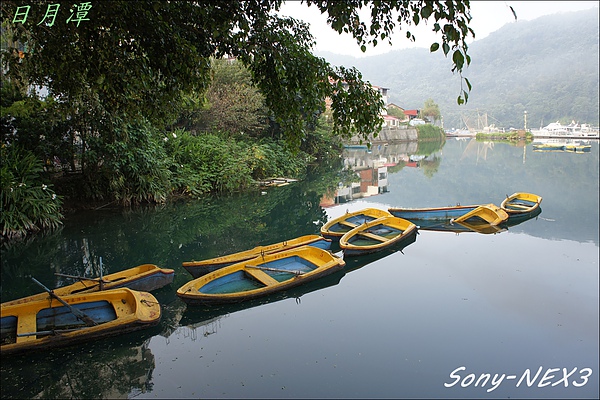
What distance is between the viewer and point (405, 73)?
9538cm

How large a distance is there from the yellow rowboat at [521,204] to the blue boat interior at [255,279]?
6.40 meters

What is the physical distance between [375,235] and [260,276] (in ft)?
10.1

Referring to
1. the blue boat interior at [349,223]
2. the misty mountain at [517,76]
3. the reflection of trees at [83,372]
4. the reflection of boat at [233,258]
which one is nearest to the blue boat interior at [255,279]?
the reflection of boat at [233,258]

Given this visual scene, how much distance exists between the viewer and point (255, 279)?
5.76m

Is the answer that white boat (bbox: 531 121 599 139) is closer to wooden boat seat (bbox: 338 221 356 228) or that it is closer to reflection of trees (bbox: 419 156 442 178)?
reflection of trees (bbox: 419 156 442 178)

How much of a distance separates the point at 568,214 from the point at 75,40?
11.9 metres

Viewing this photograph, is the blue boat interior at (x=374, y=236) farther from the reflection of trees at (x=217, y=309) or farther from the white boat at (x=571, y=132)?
the white boat at (x=571, y=132)

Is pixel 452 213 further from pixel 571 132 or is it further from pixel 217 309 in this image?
pixel 571 132

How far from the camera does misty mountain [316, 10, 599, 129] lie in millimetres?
65375

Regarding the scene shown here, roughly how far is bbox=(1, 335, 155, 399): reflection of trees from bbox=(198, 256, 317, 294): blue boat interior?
3.92 ft

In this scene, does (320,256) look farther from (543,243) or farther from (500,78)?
(500,78)

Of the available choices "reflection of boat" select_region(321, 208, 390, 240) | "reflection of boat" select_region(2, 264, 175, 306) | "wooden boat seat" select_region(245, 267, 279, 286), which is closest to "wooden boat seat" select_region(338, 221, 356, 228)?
"reflection of boat" select_region(321, 208, 390, 240)

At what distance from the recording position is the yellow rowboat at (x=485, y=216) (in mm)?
9766

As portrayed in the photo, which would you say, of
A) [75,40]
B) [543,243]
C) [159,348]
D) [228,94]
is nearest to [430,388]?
[159,348]
